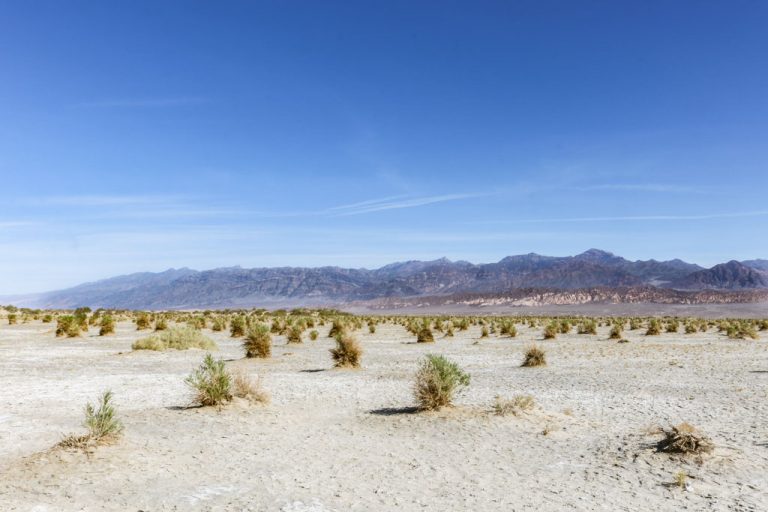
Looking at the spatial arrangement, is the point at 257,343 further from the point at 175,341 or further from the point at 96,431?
the point at 96,431

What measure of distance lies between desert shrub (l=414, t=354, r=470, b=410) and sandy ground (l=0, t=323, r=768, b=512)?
1.37 ft

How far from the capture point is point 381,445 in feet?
35.7

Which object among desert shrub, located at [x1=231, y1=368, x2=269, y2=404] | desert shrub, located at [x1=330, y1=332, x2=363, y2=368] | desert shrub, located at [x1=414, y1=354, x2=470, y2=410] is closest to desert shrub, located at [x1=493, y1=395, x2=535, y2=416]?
desert shrub, located at [x1=414, y1=354, x2=470, y2=410]

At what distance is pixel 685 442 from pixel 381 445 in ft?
16.9

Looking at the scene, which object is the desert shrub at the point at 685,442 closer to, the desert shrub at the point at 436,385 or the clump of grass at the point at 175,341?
the desert shrub at the point at 436,385

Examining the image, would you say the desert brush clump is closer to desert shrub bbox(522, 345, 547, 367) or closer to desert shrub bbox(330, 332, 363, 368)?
desert shrub bbox(330, 332, 363, 368)

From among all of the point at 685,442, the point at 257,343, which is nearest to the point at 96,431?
the point at 685,442

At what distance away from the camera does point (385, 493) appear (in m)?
8.23

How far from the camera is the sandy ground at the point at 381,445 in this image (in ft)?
26.2

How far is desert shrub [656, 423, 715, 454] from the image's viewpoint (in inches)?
374

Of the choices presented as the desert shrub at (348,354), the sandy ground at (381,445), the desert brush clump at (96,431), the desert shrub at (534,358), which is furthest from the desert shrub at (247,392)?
the desert shrub at (534,358)

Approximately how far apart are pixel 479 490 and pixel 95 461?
5.93m

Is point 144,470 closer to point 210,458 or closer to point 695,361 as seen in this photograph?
point 210,458

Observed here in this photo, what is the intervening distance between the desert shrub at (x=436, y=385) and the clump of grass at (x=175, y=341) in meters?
17.7
